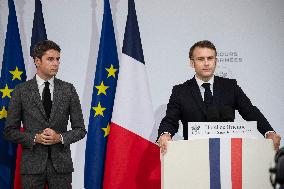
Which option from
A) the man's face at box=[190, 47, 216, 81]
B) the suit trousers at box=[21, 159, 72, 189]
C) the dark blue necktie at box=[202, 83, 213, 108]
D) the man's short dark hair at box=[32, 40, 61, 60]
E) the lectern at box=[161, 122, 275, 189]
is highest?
the man's short dark hair at box=[32, 40, 61, 60]

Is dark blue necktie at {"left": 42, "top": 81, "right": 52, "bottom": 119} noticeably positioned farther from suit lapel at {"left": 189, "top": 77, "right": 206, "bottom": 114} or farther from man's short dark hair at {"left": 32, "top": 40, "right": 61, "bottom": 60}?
suit lapel at {"left": 189, "top": 77, "right": 206, "bottom": 114}

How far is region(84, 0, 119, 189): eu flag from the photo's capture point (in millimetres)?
3746

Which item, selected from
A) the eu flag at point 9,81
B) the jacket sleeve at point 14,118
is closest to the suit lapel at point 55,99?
the jacket sleeve at point 14,118

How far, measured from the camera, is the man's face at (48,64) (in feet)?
10.1

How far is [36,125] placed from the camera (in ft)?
9.70

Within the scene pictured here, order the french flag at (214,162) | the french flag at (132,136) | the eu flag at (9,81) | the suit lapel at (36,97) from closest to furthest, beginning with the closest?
1. the french flag at (214,162)
2. the suit lapel at (36,97)
3. the eu flag at (9,81)
4. the french flag at (132,136)

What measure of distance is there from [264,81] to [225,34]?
646mm

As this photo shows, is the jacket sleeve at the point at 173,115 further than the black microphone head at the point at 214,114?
Yes

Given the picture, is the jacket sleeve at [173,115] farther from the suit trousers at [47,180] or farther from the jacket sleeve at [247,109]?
the suit trousers at [47,180]

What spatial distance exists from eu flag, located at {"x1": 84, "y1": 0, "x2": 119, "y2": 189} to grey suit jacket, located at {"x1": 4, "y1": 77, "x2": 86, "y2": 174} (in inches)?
26.8

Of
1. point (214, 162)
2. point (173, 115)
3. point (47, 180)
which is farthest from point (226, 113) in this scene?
point (47, 180)

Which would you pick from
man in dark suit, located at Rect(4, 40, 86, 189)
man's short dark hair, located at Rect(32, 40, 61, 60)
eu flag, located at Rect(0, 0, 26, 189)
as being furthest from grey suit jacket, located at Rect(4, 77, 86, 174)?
eu flag, located at Rect(0, 0, 26, 189)

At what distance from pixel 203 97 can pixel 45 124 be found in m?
1.16

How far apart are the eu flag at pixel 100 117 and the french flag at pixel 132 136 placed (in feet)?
0.31
